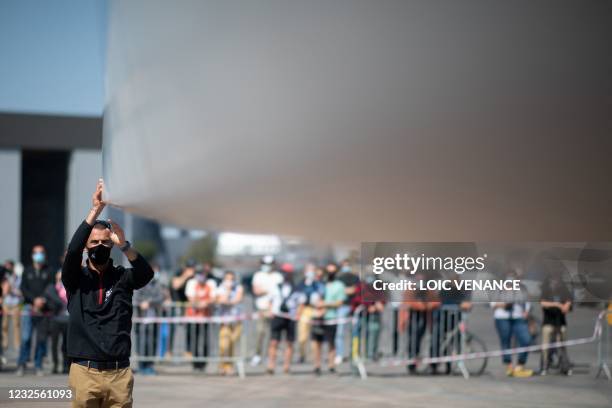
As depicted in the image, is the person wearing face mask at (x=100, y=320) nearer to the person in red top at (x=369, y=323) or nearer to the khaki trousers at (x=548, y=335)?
the person in red top at (x=369, y=323)

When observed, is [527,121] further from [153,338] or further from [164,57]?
[153,338]

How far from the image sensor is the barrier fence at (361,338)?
39.2ft

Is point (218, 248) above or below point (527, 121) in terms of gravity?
below

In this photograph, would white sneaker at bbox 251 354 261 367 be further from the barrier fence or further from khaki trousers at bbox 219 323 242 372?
khaki trousers at bbox 219 323 242 372

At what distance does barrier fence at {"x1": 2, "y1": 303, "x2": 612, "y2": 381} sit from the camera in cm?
1195

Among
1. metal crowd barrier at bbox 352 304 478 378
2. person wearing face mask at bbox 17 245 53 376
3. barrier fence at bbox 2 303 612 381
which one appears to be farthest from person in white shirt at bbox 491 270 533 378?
person wearing face mask at bbox 17 245 53 376

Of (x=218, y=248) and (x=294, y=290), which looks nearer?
(x=218, y=248)

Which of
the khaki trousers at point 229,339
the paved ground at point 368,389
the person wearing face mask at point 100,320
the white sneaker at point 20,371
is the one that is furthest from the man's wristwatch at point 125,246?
the khaki trousers at point 229,339

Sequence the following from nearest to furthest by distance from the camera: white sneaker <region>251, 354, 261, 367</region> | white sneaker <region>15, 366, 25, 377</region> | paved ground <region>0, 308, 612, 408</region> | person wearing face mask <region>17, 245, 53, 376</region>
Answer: paved ground <region>0, 308, 612, 408</region> < white sneaker <region>15, 366, 25, 377</region> < person wearing face mask <region>17, 245, 53, 376</region> < white sneaker <region>251, 354, 261, 367</region>

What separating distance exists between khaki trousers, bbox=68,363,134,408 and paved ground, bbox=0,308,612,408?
4647 mm

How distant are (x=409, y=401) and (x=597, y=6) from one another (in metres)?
7.70

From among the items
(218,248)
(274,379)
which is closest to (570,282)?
(218,248)

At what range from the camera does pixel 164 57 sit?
7.81 feet

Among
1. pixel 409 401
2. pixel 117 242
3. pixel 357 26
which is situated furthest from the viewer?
pixel 409 401
